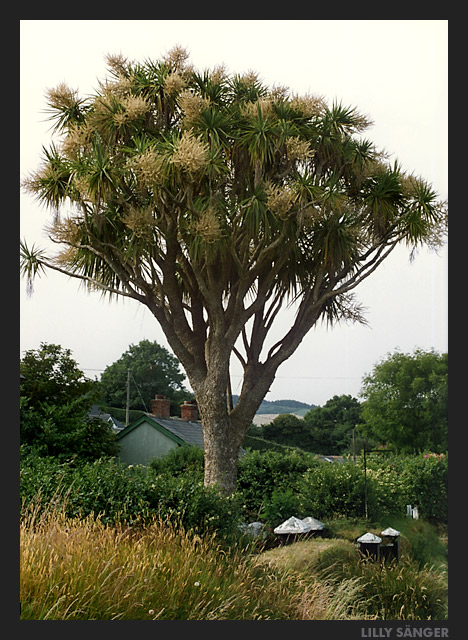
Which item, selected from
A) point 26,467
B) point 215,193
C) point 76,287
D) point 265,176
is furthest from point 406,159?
point 26,467

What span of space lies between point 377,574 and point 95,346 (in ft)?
17.6

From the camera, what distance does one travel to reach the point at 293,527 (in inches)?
339

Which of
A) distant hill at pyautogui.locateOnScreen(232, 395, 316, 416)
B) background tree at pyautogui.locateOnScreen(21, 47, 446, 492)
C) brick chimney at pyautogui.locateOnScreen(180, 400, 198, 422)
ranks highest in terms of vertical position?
background tree at pyautogui.locateOnScreen(21, 47, 446, 492)

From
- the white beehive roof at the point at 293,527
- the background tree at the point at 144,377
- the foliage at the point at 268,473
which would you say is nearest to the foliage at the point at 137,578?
the white beehive roof at the point at 293,527

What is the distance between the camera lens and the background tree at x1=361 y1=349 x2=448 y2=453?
323 inches

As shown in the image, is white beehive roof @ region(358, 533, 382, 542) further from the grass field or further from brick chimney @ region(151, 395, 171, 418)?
brick chimney @ region(151, 395, 171, 418)

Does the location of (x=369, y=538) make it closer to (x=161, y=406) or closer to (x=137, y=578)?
(x=137, y=578)

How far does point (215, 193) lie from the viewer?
880 centimetres

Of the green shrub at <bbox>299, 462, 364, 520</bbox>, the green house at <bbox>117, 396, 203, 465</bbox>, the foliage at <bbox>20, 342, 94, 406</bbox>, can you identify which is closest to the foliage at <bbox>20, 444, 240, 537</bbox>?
the green shrub at <bbox>299, 462, 364, 520</bbox>

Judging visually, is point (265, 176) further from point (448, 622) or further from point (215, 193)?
point (448, 622)

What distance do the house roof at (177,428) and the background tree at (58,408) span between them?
0.77m

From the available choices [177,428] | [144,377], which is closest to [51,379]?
[144,377]

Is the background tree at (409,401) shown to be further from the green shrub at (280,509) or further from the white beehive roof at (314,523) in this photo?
the green shrub at (280,509)

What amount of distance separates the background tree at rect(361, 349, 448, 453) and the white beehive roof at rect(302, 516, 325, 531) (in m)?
1.56
